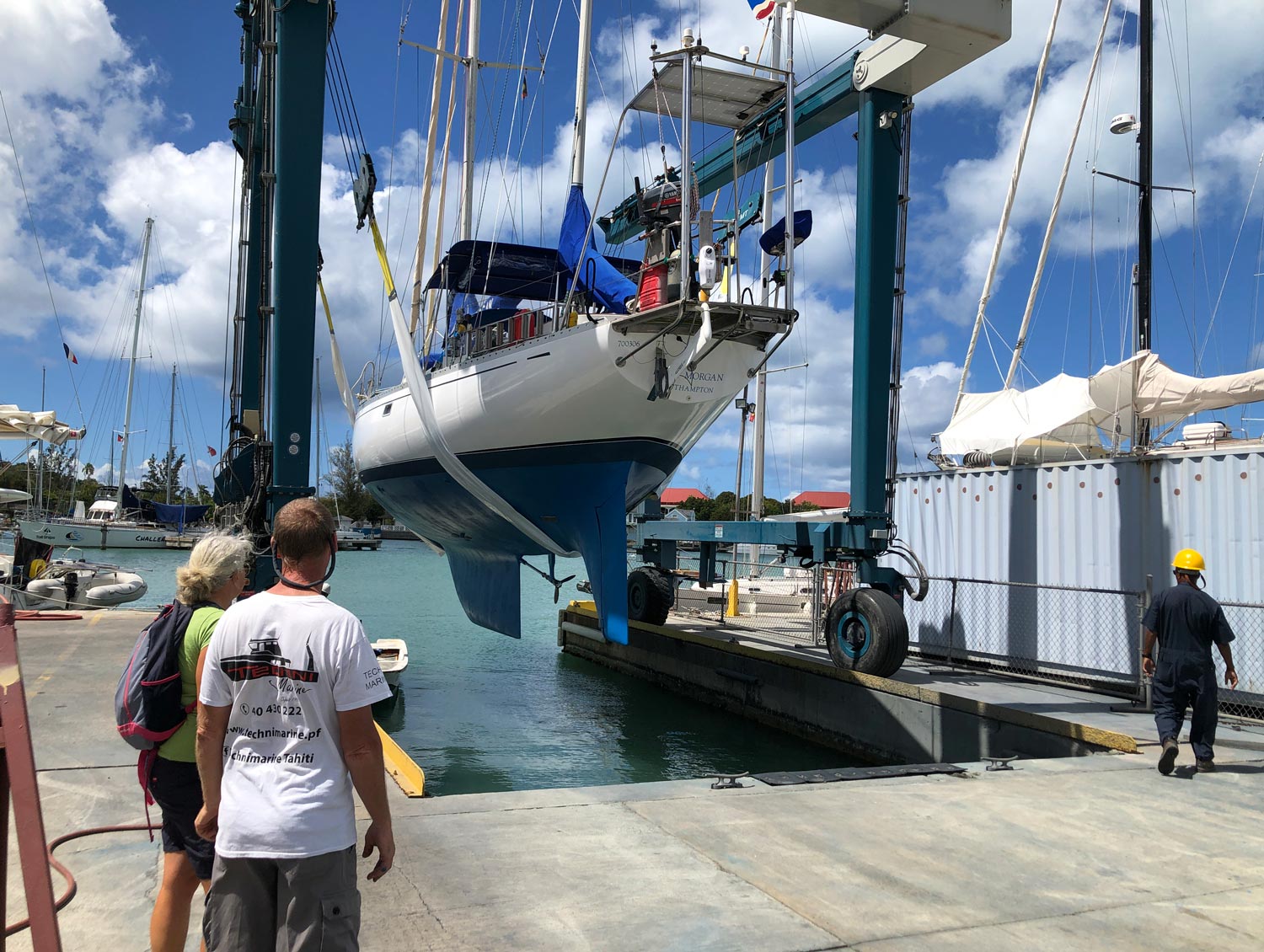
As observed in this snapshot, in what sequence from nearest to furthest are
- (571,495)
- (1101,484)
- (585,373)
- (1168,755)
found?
(1168,755), (585,373), (1101,484), (571,495)

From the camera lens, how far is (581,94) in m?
14.4

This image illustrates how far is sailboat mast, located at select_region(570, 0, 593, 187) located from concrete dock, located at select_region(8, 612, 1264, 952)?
9.66m

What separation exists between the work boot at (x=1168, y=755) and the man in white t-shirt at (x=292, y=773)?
620 centimetres

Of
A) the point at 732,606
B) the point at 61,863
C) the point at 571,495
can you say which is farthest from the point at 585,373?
the point at 732,606

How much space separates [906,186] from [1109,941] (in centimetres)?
1047

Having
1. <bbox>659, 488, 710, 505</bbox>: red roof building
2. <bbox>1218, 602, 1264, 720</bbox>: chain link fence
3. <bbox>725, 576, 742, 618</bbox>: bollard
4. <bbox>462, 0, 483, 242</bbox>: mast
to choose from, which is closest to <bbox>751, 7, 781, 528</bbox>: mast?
<bbox>725, 576, 742, 618</bbox>: bollard

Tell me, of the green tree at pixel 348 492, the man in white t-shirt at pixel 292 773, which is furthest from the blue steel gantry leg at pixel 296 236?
the green tree at pixel 348 492

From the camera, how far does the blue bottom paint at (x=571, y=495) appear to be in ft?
37.7

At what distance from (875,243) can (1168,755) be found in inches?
287

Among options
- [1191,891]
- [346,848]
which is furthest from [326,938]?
[1191,891]

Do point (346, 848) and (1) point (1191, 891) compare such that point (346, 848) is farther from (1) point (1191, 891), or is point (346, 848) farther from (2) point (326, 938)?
(1) point (1191, 891)

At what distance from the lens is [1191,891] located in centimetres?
437

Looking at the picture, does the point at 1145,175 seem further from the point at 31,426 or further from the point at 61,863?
the point at 31,426

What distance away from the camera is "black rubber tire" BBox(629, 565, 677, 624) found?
17.1 meters
